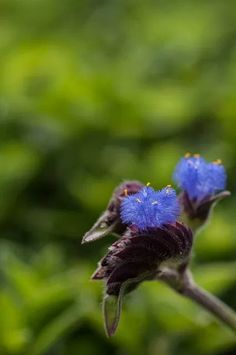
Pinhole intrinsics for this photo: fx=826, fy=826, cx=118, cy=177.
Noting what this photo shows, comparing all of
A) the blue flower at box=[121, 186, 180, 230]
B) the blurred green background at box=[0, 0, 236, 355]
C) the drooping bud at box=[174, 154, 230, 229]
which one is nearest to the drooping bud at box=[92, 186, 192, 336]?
the blue flower at box=[121, 186, 180, 230]

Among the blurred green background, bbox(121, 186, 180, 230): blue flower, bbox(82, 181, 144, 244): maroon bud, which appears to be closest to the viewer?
bbox(121, 186, 180, 230): blue flower

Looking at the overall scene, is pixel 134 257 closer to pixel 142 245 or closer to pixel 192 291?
pixel 142 245

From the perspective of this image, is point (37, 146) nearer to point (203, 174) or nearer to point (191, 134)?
point (191, 134)

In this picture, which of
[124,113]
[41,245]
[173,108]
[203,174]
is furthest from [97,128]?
[203,174]

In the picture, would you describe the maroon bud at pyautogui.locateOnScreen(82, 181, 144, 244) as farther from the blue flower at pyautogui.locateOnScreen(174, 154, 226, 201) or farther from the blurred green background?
the blurred green background

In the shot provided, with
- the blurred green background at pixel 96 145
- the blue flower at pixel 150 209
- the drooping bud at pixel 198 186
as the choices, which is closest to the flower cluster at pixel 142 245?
the blue flower at pixel 150 209

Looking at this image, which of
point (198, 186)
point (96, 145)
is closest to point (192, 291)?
point (198, 186)
